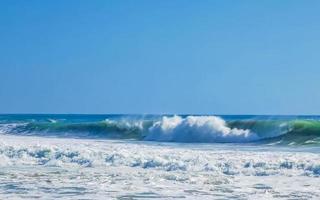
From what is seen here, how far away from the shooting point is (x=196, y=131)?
106 feet

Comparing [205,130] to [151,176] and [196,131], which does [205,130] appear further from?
[151,176]

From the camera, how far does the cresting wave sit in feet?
93.5

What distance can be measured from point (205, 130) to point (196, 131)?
48 cm

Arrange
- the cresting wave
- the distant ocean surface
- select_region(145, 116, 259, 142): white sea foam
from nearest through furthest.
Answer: the distant ocean surface, the cresting wave, select_region(145, 116, 259, 142): white sea foam

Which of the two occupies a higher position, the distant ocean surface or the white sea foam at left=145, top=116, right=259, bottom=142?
the white sea foam at left=145, top=116, right=259, bottom=142

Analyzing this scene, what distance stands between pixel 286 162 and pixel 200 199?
16.3ft

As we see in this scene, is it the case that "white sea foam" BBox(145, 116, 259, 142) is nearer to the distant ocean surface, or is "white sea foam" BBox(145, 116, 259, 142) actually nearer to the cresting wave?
the cresting wave

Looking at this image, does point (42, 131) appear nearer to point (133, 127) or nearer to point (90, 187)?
point (133, 127)

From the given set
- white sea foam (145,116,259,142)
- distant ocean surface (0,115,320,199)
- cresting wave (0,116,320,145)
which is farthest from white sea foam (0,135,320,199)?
white sea foam (145,116,259,142)

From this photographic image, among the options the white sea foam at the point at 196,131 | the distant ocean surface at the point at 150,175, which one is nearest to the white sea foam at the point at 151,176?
the distant ocean surface at the point at 150,175

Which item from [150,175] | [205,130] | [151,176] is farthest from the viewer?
[205,130]

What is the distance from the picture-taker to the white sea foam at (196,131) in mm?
30391

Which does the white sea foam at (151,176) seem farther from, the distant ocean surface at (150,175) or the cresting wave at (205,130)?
the cresting wave at (205,130)

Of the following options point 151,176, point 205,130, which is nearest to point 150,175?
point 151,176
